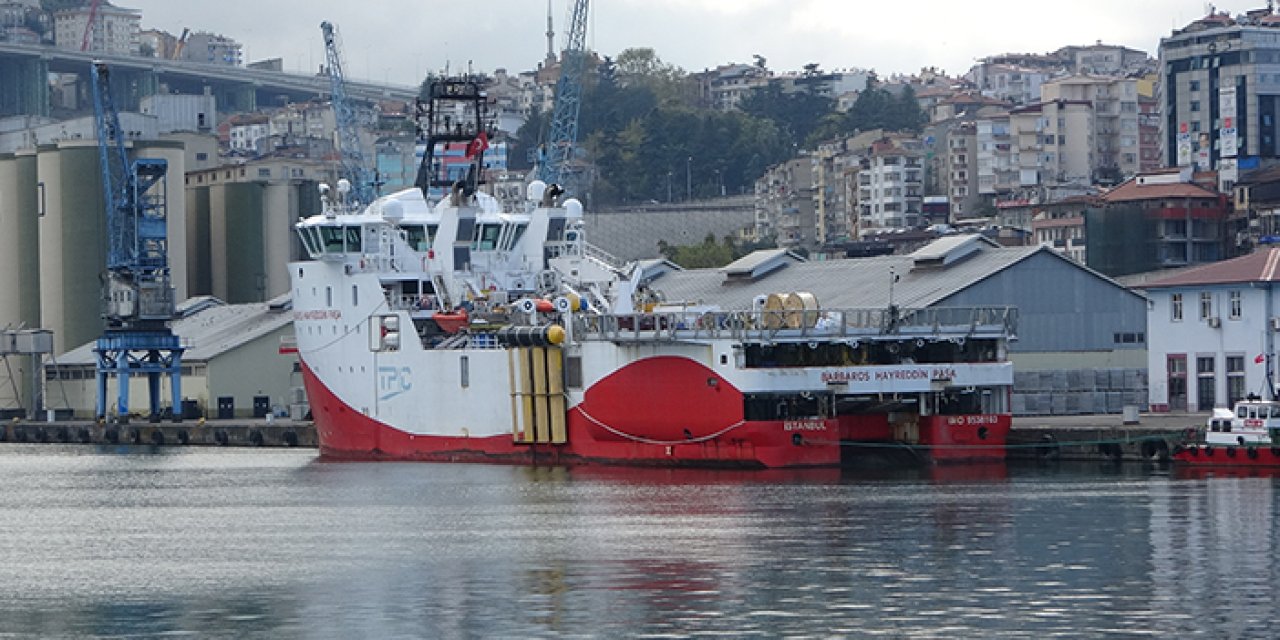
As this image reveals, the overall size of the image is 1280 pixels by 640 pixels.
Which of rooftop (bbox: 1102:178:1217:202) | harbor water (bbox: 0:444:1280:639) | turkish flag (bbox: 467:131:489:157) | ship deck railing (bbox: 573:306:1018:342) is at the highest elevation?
rooftop (bbox: 1102:178:1217:202)

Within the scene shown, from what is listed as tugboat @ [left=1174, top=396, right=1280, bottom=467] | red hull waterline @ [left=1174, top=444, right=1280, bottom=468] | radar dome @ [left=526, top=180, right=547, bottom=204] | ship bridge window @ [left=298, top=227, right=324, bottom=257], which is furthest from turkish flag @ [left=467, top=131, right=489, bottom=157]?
tugboat @ [left=1174, top=396, right=1280, bottom=467]

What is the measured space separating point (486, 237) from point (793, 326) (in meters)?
14.9

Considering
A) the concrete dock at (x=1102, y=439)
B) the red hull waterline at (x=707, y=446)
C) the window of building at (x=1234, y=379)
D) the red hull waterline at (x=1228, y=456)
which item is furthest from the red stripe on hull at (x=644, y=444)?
the window of building at (x=1234, y=379)

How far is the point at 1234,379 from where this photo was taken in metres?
63.4

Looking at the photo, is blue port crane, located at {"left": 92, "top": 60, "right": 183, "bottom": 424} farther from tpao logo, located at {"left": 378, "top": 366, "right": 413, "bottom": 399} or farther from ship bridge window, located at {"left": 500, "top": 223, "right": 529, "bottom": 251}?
ship bridge window, located at {"left": 500, "top": 223, "right": 529, "bottom": 251}

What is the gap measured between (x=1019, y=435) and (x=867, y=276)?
18461 mm

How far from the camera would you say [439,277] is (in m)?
66.8

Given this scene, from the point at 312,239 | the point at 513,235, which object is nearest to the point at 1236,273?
the point at 513,235

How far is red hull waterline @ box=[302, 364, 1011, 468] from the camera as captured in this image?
182ft

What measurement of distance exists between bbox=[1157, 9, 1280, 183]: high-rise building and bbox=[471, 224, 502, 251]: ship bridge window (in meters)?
82.8

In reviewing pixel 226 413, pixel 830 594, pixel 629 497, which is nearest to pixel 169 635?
pixel 830 594

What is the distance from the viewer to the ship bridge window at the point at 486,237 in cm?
6769

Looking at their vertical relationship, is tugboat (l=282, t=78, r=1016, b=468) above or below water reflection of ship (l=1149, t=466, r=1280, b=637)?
above

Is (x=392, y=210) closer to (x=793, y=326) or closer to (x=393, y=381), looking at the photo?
(x=393, y=381)
